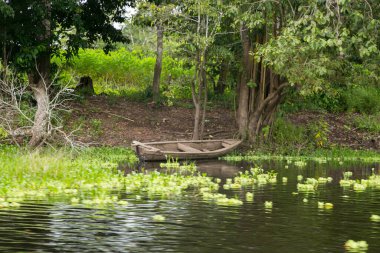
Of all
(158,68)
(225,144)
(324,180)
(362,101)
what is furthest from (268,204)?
(362,101)

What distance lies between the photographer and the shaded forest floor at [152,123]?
100 feet

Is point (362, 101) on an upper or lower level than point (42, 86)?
upper

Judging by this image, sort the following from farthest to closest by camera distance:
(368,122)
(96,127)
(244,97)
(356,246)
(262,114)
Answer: (368,122) → (96,127) → (244,97) → (262,114) → (356,246)

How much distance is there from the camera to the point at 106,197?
548 inches

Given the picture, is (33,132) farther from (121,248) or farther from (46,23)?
(121,248)

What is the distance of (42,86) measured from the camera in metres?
29.0

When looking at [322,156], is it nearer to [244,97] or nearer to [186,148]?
[244,97]

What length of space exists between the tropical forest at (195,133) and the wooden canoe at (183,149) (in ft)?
0.17

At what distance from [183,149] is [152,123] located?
20.9 ft

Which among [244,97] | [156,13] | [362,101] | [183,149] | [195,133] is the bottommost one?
[183,149]

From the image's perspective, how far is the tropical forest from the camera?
11281mm

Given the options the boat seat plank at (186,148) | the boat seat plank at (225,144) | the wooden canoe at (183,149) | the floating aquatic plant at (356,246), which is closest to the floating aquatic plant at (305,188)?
the floating aquatic plant at (356,246)

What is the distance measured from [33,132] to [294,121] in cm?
1469

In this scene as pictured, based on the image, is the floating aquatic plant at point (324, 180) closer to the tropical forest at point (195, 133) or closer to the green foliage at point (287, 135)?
the tropical forest at point (195, 133)
